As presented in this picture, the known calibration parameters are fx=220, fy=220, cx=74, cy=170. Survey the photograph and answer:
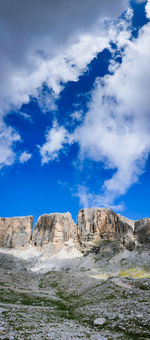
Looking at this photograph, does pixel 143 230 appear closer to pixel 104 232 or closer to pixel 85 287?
pixel 104 232

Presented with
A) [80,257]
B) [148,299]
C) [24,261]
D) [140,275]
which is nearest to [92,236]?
[80,257]

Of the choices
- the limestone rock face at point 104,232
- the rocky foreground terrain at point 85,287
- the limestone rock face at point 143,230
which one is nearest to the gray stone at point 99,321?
the rocky foreground terrain at point 85,287

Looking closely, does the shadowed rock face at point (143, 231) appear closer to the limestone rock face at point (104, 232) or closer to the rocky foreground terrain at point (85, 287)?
the rocky foreground terrain at point (85, 287)

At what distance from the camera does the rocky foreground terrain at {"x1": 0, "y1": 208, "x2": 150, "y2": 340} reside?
23562mm

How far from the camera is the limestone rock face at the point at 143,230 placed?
162m

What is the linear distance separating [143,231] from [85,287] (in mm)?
119422

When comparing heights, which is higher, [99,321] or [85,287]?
[85,287]

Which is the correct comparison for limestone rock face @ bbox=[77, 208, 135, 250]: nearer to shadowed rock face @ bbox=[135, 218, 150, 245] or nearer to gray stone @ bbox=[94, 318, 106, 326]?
shadowed rock face @ bbox=[135, 218, 150, 245]

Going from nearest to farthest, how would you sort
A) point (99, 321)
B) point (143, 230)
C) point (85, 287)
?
1. point (99, 321)
2. point (85, 287)
3. point (143, 230)

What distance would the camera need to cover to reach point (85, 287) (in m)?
60.7

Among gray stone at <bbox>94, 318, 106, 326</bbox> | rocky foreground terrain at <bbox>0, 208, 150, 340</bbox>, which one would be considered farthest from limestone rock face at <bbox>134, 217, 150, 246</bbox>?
gray stone at <bbox>94, 318, 106, 326</bbox>

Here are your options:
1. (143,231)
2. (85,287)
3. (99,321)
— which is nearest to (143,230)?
(143,231)

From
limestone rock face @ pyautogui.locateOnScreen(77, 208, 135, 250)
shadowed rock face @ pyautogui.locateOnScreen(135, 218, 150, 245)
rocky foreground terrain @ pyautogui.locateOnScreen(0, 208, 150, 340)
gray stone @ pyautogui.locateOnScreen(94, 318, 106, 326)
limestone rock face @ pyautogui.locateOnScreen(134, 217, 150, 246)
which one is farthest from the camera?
limestone rock face @ pyautogui.locateOnScreen(77, 208, 135, 250)

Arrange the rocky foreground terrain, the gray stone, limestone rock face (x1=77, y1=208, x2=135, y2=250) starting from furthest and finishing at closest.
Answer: limestone rock face (x1=77, y1=208, x2=135, y2=250) → the gray stone → the rocky foreground terrain
